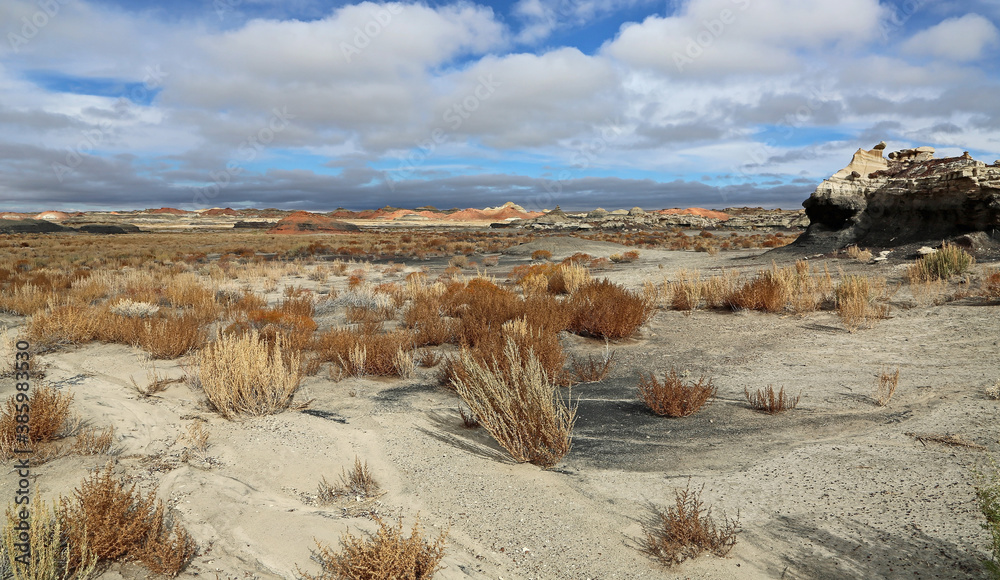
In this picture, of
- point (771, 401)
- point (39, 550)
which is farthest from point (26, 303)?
point (771, 401)

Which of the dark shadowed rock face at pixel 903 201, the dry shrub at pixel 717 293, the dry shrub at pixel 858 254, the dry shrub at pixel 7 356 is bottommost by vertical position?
the dry shrub at pixel 7 356

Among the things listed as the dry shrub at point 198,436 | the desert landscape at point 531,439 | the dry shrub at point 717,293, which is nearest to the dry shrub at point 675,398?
the desert landscape at point 531,439

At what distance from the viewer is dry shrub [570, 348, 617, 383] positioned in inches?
259

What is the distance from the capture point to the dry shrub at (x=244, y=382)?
17.9 ft

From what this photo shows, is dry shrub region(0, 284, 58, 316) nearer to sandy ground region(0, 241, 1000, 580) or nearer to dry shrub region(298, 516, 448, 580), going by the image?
sandy ground region(0, 241, 1000, 580)

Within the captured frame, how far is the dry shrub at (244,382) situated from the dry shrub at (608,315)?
15.6ft

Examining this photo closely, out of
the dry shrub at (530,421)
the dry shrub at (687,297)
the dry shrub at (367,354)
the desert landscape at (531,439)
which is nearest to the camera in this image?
the desert landscape at (531,439)

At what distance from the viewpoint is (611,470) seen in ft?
13.8

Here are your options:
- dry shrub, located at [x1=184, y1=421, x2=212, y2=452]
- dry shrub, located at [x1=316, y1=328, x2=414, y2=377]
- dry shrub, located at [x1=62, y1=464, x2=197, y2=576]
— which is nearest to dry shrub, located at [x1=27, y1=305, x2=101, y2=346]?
dry shrub, located at [x1=316, y1=328, x2=414, y2=377]

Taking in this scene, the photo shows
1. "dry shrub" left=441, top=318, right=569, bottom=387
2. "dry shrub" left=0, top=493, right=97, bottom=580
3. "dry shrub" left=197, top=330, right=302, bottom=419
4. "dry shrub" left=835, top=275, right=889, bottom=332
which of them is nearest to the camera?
"dry shrub" left=0, top=493, right=97, bottom=580

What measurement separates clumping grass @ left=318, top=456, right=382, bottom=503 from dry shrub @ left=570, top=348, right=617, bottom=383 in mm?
3188

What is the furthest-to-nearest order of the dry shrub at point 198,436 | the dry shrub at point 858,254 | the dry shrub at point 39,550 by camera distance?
1. the dry shrub at point 858,254
2. the dry shrub at point 198,436
3. the dry shrub at point 39,550

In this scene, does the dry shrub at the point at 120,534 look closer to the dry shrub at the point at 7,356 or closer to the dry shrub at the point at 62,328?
the dry shrub at the point at 7,356

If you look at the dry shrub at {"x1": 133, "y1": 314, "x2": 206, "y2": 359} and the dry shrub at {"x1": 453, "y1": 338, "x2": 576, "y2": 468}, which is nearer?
the dry shrub at {"x1": 453, "y1": 338, "x2": 576, "y2": 468}
